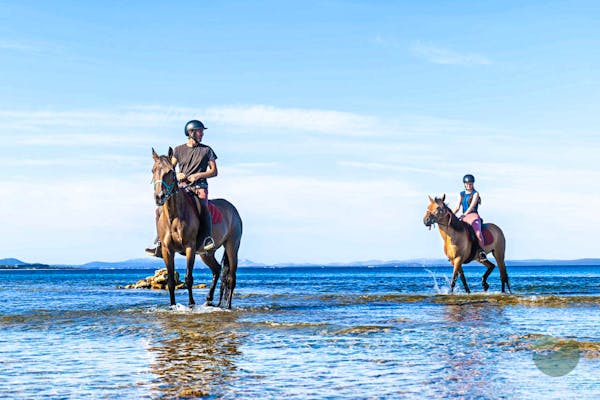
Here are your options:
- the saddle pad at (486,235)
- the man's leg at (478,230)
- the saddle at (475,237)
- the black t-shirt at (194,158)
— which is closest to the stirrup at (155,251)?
the black t-shirt at (194,158)

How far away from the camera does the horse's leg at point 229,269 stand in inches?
679

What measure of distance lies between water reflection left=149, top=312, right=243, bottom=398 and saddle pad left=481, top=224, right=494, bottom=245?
11807mm

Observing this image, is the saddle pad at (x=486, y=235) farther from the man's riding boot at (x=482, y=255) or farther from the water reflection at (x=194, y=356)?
the water reflection at (x=194, y=356)

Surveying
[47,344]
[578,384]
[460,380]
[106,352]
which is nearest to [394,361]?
[460,380]

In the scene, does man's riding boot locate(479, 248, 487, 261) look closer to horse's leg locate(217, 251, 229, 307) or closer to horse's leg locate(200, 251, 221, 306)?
horse's leg locate(217, 251, 229, 307)

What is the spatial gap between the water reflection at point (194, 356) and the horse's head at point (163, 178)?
2.46 metres

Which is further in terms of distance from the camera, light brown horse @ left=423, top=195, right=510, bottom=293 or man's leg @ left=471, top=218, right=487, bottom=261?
man's leg @ left=471, top=218, right=487, bottom=261

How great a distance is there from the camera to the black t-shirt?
1569 cm

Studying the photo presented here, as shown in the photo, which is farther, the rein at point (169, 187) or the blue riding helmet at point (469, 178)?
the blue riding helmet at point (469, 178)

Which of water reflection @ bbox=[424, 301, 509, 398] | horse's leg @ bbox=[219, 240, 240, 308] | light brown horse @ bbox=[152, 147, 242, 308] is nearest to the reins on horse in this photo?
light brown horse @ bbox=[152, 147, 242, 308]

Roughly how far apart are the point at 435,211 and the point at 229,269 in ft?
24.1

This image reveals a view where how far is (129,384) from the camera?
709cm

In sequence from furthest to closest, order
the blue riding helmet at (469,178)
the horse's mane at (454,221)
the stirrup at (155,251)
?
the blue riding helmet at (469,178), the horse's mane at (454,221), the stirrup at (155,251)

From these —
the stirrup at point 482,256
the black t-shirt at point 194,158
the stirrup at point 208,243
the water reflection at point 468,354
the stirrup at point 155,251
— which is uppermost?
the black t-shirt at point 194,158
